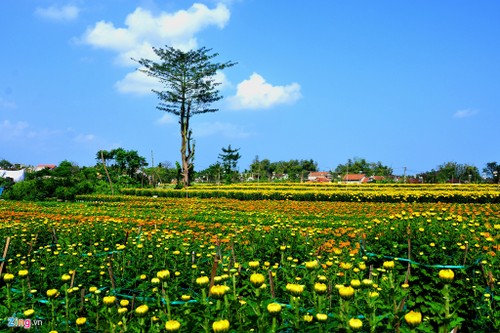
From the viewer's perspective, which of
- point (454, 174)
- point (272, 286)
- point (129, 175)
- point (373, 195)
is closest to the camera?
point (272, 286)

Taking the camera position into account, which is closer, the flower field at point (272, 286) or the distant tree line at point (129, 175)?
the flower field at point (272, 286)

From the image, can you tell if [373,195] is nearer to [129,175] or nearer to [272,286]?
[272,286]

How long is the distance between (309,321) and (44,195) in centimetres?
2399

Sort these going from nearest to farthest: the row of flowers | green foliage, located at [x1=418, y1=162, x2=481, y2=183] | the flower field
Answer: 1. the flower field
2. the row of flowers
3. green foliage, located at [x1=418, y1=162, x2=481, y2=183]

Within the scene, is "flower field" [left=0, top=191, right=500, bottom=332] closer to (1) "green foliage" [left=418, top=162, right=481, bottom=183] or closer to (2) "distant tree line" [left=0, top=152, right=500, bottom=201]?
(2) "distant tree line" [left=0, top=152, right=500, bottom=201]

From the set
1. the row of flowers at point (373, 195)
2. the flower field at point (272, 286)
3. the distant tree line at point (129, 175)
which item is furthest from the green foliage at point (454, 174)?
the flower field at point (272, 286)

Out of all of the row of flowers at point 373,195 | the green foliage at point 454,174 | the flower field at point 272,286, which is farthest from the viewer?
the green foliage at point 454,174

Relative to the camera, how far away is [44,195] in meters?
22.1

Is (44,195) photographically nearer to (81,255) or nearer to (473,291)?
(81,255)

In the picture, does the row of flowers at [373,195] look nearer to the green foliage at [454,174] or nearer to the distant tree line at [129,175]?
the distant tree line at [129,175]

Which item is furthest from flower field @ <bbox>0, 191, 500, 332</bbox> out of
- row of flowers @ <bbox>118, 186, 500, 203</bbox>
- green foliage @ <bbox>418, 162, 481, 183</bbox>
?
green foliage @ <bbox>418, 162, 481, 183</bbox>

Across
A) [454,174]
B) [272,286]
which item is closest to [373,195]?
[272,286]

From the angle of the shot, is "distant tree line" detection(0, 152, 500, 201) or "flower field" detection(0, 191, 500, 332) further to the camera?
"distant tree line" detection(0, 152, 500, 201)

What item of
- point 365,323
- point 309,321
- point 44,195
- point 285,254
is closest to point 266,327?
point 309,321
